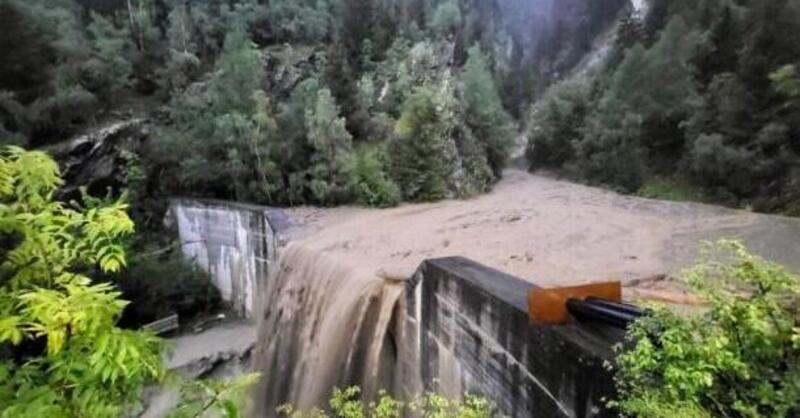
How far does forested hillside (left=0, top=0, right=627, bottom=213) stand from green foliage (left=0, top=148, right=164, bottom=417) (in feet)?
44.9

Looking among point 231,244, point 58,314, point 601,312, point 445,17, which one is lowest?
point 231,244

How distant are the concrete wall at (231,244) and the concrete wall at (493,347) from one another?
22.4ft

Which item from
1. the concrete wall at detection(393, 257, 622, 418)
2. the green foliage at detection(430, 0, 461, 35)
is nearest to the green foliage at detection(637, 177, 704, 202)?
the concrete wall at detection(393, 257, 622, 418)

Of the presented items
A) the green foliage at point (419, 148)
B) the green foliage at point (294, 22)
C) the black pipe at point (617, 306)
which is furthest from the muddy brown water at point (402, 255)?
the green foliage at point (294, 22)

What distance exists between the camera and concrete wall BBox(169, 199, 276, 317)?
43.4 feet

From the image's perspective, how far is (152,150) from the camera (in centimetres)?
1747

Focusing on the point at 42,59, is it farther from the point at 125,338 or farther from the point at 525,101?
the point at 525,101

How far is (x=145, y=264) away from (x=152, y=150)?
5482 mm

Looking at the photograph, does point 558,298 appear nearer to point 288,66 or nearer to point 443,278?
point 443,278

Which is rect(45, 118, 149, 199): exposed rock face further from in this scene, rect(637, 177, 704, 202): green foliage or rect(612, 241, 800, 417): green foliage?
rect(637, 177, 704, 202): green foliage

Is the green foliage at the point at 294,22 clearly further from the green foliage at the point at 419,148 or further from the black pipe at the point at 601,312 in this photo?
the black pipe at the point at 601,312

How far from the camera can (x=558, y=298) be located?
397cm

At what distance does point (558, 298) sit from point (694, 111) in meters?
16.0

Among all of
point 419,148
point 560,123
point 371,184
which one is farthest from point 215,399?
point 560,123
